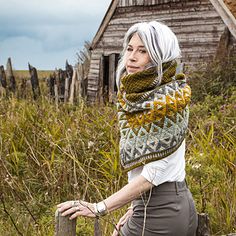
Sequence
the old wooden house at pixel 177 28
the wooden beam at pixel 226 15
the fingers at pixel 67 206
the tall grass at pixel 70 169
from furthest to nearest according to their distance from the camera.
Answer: the old wooden house at pixel 177 28
the wooden beam at pixel 226 15
the tall grass at pixel 70 169
the fingers at pixel 67 206

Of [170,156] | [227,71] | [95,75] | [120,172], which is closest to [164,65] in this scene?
[170,156]

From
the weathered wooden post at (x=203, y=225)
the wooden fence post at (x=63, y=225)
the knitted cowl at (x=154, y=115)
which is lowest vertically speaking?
the weathered wooden post at (x=203, y=225)

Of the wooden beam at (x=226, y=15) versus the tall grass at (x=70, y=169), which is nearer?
the tall grass at (x=70, y=169)

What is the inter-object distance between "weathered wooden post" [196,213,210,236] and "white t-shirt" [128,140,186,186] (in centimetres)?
41

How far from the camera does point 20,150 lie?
6.08 m

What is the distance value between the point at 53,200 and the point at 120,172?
0.75 meters

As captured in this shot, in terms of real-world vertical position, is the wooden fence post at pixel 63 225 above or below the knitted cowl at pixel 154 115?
below

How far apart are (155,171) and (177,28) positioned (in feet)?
35.2

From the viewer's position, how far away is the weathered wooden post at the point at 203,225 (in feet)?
9.12

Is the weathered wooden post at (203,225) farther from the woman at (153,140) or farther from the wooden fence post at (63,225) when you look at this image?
the wooden fence post at (63,225)

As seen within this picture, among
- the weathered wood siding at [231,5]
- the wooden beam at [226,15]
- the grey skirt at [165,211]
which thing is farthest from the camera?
the weathered wood siding at [231,5]

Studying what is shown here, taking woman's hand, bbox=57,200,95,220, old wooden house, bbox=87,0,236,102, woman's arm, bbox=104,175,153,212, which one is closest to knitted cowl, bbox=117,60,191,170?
woman's arm, bbox=104,175,153,212

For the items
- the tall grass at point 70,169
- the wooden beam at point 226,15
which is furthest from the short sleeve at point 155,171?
the wooden beam at point 226,15

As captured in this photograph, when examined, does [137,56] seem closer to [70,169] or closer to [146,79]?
[146,79]
